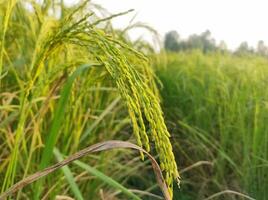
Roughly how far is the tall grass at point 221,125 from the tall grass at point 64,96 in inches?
9.9

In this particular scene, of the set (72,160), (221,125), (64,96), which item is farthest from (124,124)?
(72,160)

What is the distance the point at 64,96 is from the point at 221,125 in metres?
1.29

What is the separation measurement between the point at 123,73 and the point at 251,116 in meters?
1.49

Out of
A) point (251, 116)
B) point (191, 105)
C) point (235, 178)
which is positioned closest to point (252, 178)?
point (235, 178)

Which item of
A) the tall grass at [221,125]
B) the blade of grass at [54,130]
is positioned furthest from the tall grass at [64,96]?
the tall grass at [221,125]

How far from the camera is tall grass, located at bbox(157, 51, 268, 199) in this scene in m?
1.78

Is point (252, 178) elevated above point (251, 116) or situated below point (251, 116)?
below

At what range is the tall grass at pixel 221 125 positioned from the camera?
1776 millimetres

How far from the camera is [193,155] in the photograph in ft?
7.04

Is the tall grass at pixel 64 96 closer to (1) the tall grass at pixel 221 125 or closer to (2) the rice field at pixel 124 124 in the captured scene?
(2) the rice field at pixel 124 124

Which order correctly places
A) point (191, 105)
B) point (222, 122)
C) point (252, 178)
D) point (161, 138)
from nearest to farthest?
1. point (161, 138)
2. point (252, 178)
3. point (222, 122)
4. point (191, 105)

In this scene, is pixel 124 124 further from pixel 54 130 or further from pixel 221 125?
pixel 54 130

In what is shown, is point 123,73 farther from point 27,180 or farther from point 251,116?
point 251,116

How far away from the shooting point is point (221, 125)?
2.00 m
